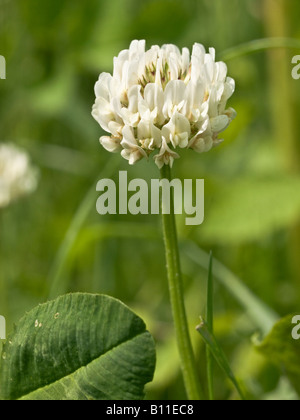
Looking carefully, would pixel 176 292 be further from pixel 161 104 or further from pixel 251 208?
pixel 251 208

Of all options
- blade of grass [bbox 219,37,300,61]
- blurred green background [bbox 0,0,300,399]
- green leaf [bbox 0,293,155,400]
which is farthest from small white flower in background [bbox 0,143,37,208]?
green leaf [bbox 0,293,155,400]

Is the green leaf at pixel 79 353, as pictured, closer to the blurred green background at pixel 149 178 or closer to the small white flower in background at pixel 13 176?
the blurred green background at pixel 149 178

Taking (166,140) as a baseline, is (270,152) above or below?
above

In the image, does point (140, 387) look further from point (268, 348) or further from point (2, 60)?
point (2, 60)

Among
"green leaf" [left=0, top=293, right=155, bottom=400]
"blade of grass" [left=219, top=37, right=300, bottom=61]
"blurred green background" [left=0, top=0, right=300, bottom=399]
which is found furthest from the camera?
"blurred green background" [left=0, top=0, right=300, bottom=399]

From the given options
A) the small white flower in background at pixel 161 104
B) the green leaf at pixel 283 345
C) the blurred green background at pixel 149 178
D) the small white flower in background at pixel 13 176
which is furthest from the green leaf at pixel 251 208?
the small white flower in background at pixel 161 104

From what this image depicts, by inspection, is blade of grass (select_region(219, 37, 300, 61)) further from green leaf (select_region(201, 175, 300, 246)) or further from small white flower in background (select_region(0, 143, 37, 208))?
small white flower in background (select_region(0, 143, 37, 208))

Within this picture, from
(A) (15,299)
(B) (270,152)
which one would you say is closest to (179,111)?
(A) (15,299)
